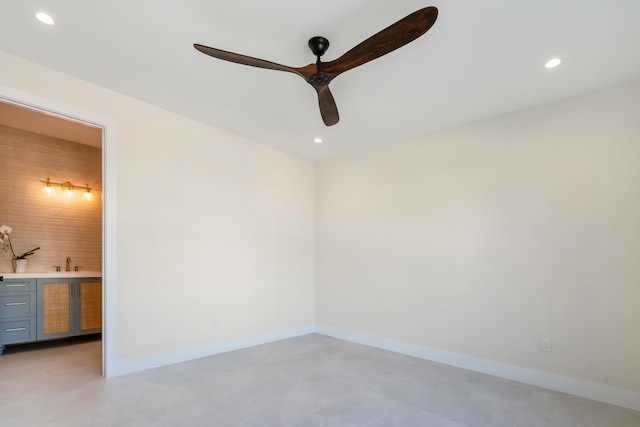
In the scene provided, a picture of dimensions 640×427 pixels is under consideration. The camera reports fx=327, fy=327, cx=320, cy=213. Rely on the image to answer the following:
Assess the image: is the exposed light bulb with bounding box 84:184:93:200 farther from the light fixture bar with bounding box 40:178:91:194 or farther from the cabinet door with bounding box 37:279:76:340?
the cabinet door with bounding box 37:279:76:340

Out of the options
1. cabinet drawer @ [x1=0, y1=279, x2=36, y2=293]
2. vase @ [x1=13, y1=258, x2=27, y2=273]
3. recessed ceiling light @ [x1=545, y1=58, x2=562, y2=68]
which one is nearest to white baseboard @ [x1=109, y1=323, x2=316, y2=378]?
cabinet drawer @ [x1=0, y1=279, x2=36, y2=293]

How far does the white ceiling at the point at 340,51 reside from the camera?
2.01 meters

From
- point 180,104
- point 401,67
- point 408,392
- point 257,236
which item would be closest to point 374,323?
point 408,392

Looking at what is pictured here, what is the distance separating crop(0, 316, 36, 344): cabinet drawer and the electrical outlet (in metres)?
5.48

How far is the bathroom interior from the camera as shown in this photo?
12.6 ft

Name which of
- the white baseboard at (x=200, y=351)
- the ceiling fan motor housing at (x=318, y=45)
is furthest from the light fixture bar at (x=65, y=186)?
the ceiling fan motor housing at (x=318, y=45)

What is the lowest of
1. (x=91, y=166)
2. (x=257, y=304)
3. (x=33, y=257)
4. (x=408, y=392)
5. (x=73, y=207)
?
(x=408, y=392)

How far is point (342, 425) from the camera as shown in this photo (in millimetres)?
2244

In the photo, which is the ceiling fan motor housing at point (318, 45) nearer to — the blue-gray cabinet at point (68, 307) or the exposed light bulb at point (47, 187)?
the blue-gray cabinet at point (68, 307)

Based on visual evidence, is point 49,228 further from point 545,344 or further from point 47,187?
point 545,344

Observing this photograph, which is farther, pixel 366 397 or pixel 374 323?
pixel 374 323

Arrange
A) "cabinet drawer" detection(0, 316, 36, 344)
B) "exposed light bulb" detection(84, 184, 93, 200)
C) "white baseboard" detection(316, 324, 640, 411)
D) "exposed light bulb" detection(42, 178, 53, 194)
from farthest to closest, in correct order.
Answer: "exposed light bulb" detection(84, 184, 93, 200) → "exposed light bulb" detection(42, 178, 53, 194) → "cabinet drawer" detection(0, 316, 36, 344) → "white baseboard" detection(316, 324, 640, 411)

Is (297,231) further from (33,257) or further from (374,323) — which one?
(33,257)

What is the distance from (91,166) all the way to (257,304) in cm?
323
